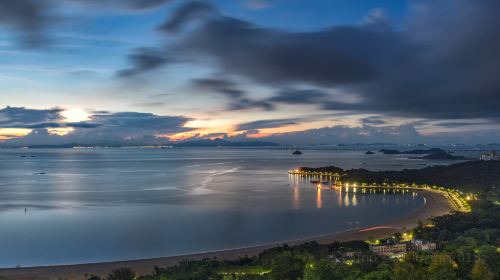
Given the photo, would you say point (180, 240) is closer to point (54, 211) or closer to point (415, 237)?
point (415, 237)

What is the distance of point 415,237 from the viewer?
22562mm

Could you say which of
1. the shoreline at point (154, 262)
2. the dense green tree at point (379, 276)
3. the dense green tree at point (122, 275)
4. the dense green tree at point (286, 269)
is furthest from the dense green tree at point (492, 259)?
the dense green tree at point (122, 275)

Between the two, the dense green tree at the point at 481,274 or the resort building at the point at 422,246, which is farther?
the resort building at the point at 422,246

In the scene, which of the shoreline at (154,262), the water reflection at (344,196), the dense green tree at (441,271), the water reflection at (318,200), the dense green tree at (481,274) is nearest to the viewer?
the dense green tree at (441,271)

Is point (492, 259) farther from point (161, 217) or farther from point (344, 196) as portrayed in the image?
point (344, 196)

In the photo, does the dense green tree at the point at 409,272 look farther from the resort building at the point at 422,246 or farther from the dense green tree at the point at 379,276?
the resort building at the point at 422,246

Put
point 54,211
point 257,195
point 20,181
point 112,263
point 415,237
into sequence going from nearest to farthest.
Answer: point 112,263
point 415,237
point 54,211
point 257,195
point 20,181

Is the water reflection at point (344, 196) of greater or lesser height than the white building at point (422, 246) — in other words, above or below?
below

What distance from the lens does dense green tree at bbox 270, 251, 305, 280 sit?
48.3ft

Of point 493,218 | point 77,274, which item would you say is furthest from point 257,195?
point 77,274

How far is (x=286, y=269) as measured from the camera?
14938mm

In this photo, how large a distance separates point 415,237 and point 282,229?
8.72 meters

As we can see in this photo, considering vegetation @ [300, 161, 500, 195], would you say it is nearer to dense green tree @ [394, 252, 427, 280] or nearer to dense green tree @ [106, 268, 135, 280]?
dense green tree @ [394, 252, 427, 280]

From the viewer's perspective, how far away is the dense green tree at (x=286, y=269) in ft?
48.3
